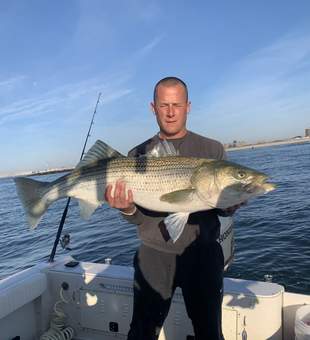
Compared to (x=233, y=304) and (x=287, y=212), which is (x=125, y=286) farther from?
(x=287, y=212)

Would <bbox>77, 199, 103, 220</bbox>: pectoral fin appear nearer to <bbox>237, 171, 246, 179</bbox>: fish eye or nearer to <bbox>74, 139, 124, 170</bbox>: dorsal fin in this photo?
<bbox>74, 139, 124, 170</bbox>: dorsal fin

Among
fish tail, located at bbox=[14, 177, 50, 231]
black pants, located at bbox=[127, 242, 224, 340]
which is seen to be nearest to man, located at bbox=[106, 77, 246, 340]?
black pants, located at bbox=[127, 242, 224, 340]

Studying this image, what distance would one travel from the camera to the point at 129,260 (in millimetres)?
9672

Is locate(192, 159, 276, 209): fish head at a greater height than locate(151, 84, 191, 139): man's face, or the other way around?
locate(151, 84, 191, 139): man's face

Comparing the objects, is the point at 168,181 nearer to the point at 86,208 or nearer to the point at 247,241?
the point at 86,208

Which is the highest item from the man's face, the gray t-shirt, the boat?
the man's face

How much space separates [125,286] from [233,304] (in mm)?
1643

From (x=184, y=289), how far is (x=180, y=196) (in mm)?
1111

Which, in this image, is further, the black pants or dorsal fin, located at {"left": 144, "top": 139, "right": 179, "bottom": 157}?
dorsal fin, located at {"left": 144, "top": 139, "right": 179, "bottom": 157}

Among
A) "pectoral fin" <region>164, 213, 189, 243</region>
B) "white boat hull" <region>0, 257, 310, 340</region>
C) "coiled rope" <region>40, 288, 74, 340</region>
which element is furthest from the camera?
"coiled rope" <region>40, 288, 74, 340</region>

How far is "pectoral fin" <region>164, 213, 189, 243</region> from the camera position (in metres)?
3.05

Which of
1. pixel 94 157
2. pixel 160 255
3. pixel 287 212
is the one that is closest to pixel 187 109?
pixel 94 157

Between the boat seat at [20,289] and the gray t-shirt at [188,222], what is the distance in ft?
7.36

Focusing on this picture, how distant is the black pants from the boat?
699mm
